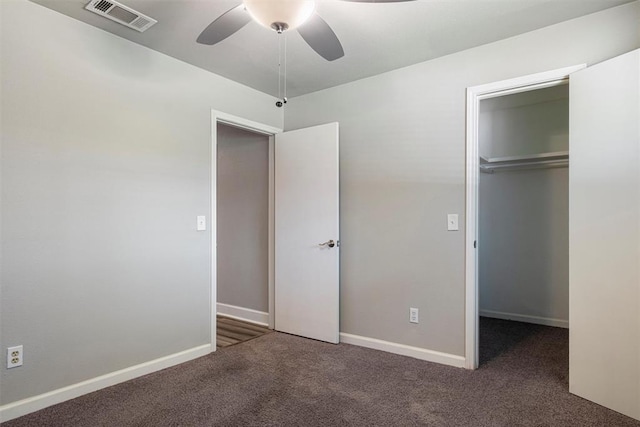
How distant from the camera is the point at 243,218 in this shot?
14.0ft

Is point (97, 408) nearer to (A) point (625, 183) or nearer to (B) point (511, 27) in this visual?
(A) point (625, 183)

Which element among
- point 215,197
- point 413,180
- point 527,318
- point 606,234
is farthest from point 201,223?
point 527,318

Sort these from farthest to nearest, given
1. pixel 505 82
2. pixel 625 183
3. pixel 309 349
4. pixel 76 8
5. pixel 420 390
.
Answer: pixel 309 349 < pixel 505 82 < pixel 420 390 < pixel 76 8 < pixel 625 183

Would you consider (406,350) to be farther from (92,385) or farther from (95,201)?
(95,201)

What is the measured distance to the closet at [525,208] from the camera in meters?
3.88

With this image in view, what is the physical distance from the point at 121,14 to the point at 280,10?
54.7 inches

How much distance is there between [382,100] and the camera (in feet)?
10.5

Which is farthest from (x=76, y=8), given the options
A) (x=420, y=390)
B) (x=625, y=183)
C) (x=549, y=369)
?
(x=549, y=369)

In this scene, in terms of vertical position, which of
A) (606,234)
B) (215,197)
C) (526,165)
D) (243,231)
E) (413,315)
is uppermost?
(526,165)

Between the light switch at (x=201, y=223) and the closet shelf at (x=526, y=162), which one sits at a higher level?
the closet shelf at (x=526, y=162)

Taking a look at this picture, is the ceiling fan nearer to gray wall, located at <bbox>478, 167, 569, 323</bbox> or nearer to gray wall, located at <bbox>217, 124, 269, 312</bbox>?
gray wall, located at <bbox>217, 124, 269, 312</bbox>

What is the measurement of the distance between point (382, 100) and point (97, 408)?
3.07 meters

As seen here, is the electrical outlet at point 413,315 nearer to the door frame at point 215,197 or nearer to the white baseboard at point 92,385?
the door frame at point 215,197

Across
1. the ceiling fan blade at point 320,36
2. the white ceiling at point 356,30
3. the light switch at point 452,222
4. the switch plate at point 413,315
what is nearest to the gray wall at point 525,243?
the light switch at point 452,222
